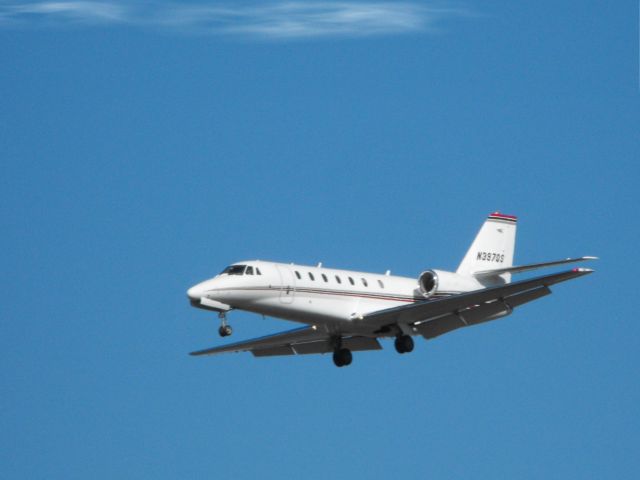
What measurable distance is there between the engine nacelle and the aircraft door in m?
4.36

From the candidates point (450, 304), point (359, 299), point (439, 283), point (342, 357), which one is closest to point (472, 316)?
point (439, 283)

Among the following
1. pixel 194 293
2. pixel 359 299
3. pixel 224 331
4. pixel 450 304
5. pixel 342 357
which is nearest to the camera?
pixel 224 331

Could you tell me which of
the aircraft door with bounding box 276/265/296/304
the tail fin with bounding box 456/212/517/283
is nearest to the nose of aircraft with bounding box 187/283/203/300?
the aircraft door with bounding box 276/265/296/304

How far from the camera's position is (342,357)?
1519 inches

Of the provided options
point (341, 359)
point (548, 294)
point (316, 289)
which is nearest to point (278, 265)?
point (316, 289)

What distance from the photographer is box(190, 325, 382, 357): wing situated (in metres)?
38.9

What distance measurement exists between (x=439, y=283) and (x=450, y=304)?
191 centimetres

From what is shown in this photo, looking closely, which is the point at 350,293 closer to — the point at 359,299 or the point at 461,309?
the point at 359,299

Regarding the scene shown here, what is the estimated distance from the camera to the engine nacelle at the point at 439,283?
125 ft

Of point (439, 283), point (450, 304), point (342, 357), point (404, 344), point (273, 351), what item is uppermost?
point (439, 283)

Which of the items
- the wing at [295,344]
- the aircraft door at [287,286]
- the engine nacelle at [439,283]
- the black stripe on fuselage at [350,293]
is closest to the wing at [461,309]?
the black stripe on fuselage at [350,293]

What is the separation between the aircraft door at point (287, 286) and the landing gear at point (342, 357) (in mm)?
3699

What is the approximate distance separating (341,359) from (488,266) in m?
5.33

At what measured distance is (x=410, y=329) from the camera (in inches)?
1480
